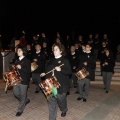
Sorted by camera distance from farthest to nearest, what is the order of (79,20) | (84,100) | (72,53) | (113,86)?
(79,20) < (113,86) < (72,53) < (84,100)

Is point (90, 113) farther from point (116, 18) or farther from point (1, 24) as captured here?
point (1, 24)

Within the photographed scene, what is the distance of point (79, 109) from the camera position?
7695mm

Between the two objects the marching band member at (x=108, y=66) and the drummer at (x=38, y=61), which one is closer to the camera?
the drummer at (x=38, y=61)

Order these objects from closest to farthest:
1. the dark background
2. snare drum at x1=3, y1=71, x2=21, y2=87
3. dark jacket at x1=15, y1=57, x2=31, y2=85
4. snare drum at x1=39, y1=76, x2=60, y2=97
Result: snare drum at x1=39, y1=76, x2=60, y2=97 < snare drum at x1=3, y1=71, x2=21, y2=87 < dark jacket at x1=15, y1=57, x2=31, y2=85 < the dark background

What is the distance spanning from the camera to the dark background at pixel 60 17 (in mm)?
21938

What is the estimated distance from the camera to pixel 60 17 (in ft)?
78.8

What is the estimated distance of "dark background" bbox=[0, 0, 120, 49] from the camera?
864 inches

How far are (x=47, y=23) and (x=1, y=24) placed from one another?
4780 mm

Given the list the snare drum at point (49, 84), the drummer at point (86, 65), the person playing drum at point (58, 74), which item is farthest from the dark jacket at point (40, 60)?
the snare drum at point (49, 84)

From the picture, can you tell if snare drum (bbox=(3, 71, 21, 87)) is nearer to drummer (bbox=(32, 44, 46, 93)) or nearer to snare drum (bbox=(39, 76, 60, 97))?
snare drum (bbox=(39, 76, 60, 97))

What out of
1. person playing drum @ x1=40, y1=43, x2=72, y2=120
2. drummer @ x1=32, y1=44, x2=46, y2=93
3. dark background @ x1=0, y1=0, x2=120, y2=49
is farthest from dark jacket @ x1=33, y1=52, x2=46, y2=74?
dark background @ x1=0, y1=0, x2=120, y2=49

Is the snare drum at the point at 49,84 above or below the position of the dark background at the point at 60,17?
below

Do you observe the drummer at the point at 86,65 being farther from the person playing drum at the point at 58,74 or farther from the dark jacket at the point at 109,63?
the person playing drum at the point at 58,74

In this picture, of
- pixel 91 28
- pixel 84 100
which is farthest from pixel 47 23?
pixel 84 100
